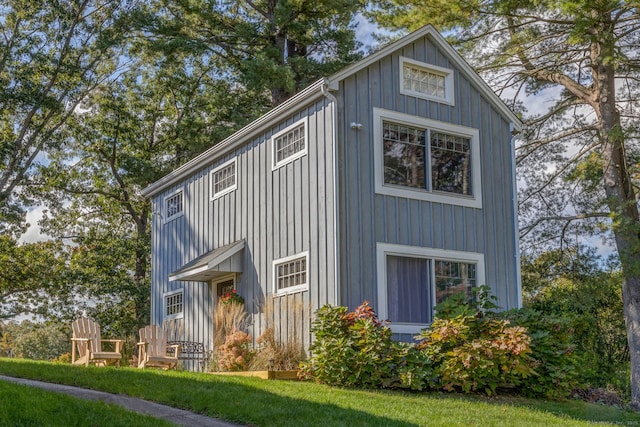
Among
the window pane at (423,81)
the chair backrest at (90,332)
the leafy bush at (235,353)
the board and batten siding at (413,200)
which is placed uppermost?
the window pane at (423,81)

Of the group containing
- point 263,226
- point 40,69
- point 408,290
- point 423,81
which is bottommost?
point 408,290

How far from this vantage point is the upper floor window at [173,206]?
686 inches

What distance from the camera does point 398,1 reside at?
18.3 metres

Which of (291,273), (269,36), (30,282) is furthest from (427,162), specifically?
(30,282)

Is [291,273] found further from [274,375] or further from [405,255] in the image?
[274,375]

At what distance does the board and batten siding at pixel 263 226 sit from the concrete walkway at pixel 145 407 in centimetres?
395

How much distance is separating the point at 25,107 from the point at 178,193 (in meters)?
8.57

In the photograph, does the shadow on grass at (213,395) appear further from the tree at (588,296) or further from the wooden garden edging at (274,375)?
the tree at (588,296)

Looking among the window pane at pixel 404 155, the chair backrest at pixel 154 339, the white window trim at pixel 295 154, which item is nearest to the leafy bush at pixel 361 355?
the window pane at pixel 404 155

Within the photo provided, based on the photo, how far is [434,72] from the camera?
44.7 feet

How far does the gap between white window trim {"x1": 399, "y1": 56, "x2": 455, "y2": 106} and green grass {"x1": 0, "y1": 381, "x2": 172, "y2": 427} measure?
7.98 meters

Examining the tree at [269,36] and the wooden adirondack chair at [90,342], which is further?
the tree at [269,36]

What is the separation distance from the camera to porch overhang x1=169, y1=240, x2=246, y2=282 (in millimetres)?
13945

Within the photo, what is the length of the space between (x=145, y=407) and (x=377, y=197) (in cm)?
575
